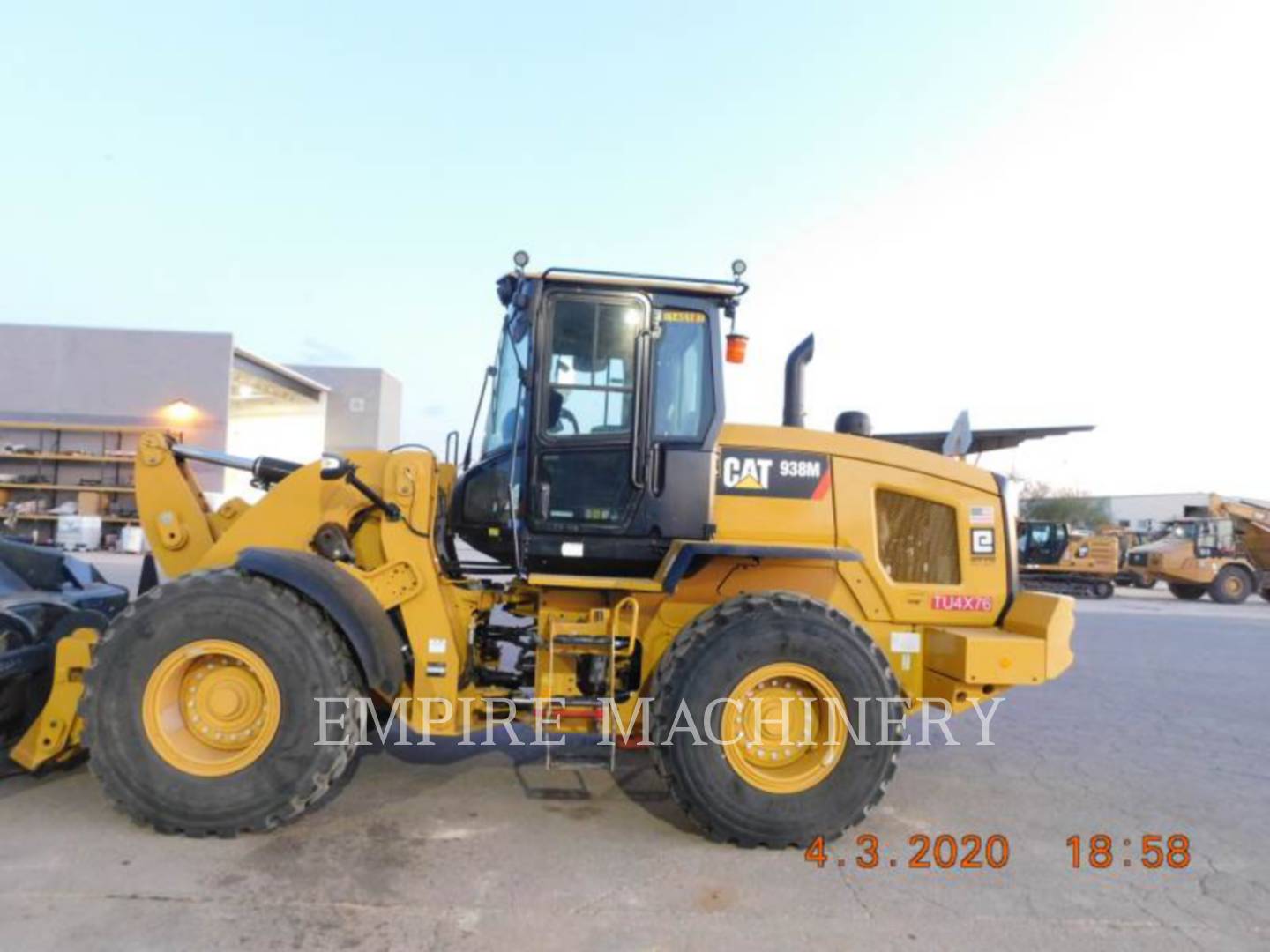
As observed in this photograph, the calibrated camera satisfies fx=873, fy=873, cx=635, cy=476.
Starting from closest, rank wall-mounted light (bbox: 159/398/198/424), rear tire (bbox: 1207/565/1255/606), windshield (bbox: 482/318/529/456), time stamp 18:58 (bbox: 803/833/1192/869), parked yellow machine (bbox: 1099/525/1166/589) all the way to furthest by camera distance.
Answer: time stamp 18:58 (bbox: 803/833/1192/869) → windshield (bbox: 482/318/529/456) → rear tire (bbox: 1207/565/1255/606) → parked yellow machine (bbox: 1099/525/1166/589) → wall-mounted light (bbox: 159/398/198/424)

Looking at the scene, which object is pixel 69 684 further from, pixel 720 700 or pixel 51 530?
pixel 51 530

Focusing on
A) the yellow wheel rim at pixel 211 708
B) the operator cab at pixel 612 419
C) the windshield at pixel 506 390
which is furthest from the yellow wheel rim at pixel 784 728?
the yellow wheel rim at pixel 211 708

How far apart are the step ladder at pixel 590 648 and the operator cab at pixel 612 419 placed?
0.78 ft

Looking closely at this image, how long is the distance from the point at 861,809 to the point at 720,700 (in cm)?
84

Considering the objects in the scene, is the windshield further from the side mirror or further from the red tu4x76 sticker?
the red tu4x76 sticker

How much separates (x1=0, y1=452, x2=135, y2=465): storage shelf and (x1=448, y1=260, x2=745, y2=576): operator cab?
23.2m

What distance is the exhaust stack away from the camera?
4992 millimetres

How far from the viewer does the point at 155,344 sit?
1025 inches

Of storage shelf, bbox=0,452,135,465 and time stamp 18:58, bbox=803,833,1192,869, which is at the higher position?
storage shelf, bbox=0,452,135,465

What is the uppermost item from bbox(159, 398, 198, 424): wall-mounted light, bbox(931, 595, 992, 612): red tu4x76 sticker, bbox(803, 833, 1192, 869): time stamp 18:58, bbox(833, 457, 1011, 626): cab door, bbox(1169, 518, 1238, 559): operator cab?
bbox(159, 398, 198, 424): wall-mounted light

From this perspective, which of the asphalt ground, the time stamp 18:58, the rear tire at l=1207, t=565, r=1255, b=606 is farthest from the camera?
the rear tire at l=1207, t=565, r=1255, b=606

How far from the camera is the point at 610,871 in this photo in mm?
3787

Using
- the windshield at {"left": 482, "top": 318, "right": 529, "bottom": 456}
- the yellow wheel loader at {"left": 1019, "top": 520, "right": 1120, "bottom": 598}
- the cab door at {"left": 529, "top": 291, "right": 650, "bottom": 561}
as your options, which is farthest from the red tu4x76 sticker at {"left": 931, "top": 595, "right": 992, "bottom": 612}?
the yellow wheel loader at {"left": 1019, "top": 520, "right": 1120, "bottom": 598}

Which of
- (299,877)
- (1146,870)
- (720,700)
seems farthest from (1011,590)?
(299,877)
